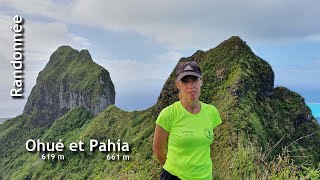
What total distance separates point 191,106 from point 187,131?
0.59 feet

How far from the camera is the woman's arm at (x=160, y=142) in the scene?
3021 millimetres

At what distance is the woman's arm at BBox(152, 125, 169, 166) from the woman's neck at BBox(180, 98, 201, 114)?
219 mm

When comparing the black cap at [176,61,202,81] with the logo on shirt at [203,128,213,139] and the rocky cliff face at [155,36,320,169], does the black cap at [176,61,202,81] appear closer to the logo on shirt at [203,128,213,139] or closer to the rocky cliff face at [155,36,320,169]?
the logo on shirt at [203,128,213,139]

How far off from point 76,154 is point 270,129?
2944 cm

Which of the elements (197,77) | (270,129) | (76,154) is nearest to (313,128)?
(270,129)

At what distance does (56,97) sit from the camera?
264 feet

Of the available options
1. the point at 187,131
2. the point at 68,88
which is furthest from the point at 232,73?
the point at 68,88

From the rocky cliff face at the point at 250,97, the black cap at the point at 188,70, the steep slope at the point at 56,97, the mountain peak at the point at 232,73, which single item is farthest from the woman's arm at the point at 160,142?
the steep slope at the point at 56,97

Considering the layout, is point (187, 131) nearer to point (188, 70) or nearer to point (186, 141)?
point (186, 141)

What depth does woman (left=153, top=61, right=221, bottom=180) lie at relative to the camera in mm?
2949

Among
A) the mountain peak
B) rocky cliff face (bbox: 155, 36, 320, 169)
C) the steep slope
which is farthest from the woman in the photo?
the steep slope

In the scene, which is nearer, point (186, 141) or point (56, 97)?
point (186, 141)

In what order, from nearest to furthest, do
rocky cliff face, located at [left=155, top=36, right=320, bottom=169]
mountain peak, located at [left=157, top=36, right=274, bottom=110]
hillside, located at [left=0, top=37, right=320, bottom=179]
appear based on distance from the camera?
1. hillside, located at [left=0, top=37, right=320, bottom=179]
2. rocky cliff face, located at [left=155, top=36, right=320, bottom=169]
3. mountain peak, located at [left=157, top=36, right=274, bottom=110]

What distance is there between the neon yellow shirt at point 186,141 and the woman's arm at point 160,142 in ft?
0.12
